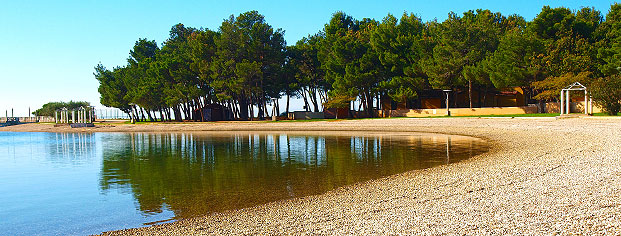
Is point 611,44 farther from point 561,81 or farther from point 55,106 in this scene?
point 55,106

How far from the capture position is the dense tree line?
44969 millimetres

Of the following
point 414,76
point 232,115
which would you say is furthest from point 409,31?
point 232,115

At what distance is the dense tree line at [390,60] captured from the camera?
45.0m

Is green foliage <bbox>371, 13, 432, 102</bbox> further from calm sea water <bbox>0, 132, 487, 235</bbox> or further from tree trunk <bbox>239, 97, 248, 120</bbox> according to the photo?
calm sea water <bbox>0, 132, 487, 235</bbox>

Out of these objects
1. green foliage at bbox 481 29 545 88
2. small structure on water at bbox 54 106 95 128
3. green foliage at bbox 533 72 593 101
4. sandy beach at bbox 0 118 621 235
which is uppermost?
green foliage at bbox 481 29 545 88

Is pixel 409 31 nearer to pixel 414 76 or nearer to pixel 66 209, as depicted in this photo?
pixel 414 76

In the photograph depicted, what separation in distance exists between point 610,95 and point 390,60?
2583 centimetres

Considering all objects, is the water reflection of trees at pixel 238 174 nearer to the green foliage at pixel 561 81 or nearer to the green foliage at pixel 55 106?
the green foliage at pixel 561 81

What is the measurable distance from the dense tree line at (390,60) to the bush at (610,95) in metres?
0.10

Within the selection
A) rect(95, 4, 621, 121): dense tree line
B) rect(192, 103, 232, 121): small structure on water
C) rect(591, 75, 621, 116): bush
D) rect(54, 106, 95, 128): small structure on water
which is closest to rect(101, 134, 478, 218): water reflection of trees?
rect(591, 75, 621, 116): bush

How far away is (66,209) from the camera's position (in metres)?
10.8

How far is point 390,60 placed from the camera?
56.2 metres

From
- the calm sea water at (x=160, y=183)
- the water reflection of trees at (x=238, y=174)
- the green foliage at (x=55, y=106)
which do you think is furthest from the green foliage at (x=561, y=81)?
the green foliage at (x=55, y=106)

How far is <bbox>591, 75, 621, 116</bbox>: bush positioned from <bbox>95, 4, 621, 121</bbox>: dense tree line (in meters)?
0.10
